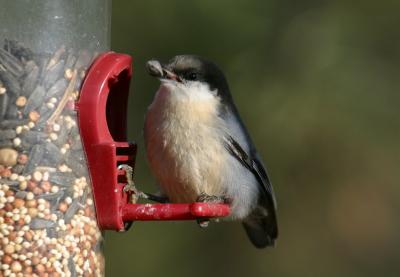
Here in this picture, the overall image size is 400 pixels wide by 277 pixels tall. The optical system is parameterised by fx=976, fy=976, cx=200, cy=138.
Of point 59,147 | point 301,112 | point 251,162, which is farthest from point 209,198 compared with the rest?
point 301,112

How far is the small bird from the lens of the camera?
6.06m

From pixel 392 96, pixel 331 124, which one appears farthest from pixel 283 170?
pixel 392 96

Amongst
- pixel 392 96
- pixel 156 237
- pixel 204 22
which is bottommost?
pixel 156 237

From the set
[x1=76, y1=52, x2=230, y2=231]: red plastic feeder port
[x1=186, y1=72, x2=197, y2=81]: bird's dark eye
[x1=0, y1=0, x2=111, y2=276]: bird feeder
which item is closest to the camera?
[x1=0, y1=0, x2=111, y2=276]: bird feeder

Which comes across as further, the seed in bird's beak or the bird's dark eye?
the bird's dark eye

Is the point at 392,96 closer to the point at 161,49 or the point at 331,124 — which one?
the point at 331,124

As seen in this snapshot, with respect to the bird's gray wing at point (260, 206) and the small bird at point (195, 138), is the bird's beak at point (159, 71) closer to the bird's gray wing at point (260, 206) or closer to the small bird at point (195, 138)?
the small bird at point (195, 138)

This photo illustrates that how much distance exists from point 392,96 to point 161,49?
2.10 metres

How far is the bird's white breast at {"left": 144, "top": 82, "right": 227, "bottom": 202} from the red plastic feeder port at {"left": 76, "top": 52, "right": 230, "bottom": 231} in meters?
0.80

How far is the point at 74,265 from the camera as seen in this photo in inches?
193

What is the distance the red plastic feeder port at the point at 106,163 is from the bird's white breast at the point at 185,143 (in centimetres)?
80

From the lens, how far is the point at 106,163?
5.08 meters

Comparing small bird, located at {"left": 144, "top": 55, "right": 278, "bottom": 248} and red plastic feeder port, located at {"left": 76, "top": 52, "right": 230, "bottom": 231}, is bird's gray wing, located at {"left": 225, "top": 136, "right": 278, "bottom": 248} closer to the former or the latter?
small bird, located at {"left": 144, "top": 55, "right": 278, "bottom": 248}

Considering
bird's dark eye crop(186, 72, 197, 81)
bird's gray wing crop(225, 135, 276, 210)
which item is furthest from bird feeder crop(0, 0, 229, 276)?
bird's gray wing crop(225, 135, 276, 210)
